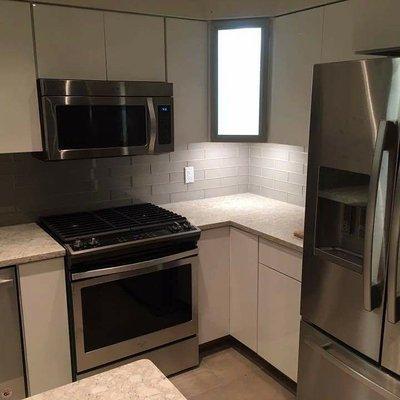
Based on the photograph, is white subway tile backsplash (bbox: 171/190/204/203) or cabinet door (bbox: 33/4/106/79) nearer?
cabinet door (bbox: 33/4/106/79)

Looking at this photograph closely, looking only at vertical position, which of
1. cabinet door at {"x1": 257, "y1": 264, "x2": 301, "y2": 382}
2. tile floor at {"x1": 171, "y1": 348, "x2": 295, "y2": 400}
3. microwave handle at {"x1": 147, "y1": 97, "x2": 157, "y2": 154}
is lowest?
tile floor at {"x1": 171, "y1": 348, "x2": 295, "y2": 400}

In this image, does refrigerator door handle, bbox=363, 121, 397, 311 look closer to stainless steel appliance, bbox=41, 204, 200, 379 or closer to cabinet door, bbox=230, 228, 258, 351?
cabinet door, bbox=230, 228, 258, 351

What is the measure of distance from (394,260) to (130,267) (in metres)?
1.31

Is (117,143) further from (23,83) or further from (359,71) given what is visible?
(359,71)

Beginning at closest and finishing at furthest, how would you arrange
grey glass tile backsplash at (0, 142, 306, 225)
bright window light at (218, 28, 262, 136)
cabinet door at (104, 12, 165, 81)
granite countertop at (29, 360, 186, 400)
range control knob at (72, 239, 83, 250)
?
1. granite countertop at (29, 360, 186, 400)
2. range control knob at (72, 239, 83, 250)
3. cabinet door at (104, 12, 165, 81)
4. grey glass tile backsplash at (0, 142, 306, 225)
5. bright window light at (218, 28, 262, 136)

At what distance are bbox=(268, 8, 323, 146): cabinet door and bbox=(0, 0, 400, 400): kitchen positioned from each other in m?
0.01

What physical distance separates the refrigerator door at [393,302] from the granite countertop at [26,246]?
1.48m

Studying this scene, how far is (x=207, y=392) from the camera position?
252 centimetres

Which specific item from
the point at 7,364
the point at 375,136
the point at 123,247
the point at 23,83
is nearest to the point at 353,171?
the point at 375,136

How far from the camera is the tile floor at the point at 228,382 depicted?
8.18 feet

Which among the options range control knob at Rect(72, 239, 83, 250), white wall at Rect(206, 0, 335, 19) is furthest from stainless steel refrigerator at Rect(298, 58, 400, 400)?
range control knob at Rect(72, 239, 83, 250)

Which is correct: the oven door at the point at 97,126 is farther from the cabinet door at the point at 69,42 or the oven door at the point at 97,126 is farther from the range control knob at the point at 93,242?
the range control knob at the point at 93,242

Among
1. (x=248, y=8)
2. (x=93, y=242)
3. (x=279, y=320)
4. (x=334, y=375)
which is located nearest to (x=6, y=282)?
(x=93, y=242)

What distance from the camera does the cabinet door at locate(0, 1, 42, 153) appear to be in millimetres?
2125
